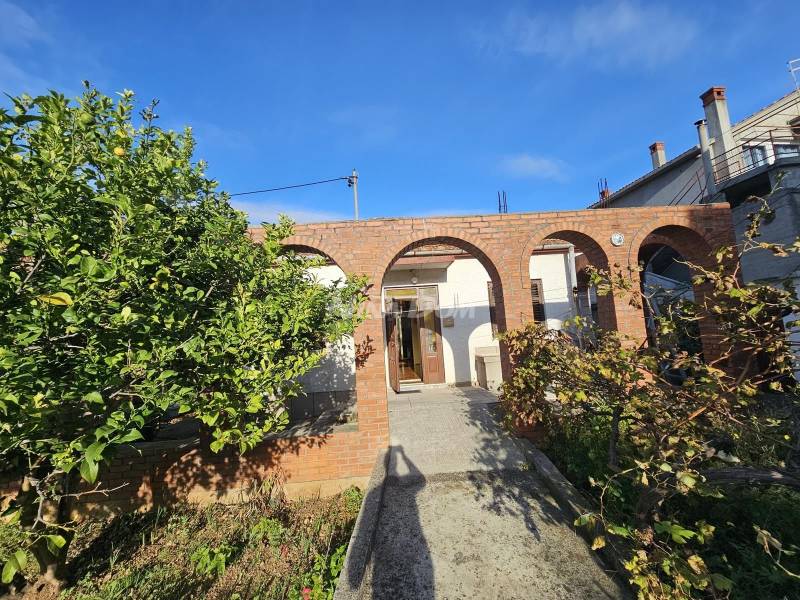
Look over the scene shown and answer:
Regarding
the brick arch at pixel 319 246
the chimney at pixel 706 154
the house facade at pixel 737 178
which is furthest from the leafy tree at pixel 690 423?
the chimney at pixel 706 154

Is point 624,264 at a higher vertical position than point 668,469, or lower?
higher

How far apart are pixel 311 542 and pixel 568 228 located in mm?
5509

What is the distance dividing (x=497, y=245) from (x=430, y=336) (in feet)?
13.4

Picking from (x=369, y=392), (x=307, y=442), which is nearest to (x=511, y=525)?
(x=369, y=392)

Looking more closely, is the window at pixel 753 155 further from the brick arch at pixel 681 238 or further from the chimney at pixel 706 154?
the brick arch at pixel 681 238

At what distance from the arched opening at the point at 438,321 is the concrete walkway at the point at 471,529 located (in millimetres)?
3330

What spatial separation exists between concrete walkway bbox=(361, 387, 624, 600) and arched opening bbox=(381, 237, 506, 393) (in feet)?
10.9

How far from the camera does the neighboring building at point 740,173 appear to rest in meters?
7.02

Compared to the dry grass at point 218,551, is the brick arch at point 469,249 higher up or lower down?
higher up

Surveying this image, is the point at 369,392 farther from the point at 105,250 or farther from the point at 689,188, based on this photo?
the point at 689,188

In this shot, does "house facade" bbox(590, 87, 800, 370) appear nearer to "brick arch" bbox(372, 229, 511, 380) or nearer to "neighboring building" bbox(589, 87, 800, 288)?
"neighboring building" bbox(589, 87, 800, 288)

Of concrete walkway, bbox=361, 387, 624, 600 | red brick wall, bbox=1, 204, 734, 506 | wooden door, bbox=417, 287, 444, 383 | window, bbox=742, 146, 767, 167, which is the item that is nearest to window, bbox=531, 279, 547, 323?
wooden door, bbox=417, 287, 444, 383

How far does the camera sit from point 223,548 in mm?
3514

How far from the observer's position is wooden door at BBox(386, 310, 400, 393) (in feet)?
27.7
